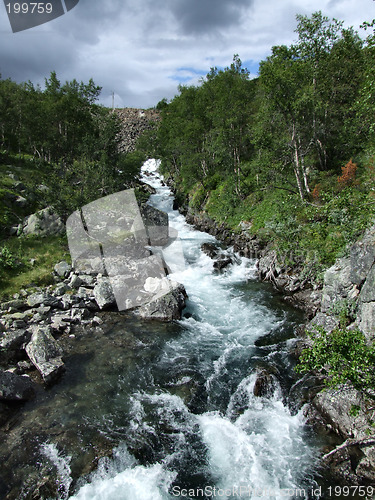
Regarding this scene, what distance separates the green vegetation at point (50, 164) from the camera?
2164 centimetres

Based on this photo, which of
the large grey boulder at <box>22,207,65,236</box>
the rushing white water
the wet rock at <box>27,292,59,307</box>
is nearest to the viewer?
the rushing white water

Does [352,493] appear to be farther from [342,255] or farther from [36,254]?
[36,254]

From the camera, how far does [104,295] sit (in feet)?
59.2

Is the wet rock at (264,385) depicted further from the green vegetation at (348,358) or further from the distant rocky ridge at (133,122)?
the distant rocky ridge at (133,122)

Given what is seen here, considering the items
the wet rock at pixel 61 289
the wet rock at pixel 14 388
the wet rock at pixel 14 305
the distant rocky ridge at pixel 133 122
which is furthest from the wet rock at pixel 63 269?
the distant rocky ridge at pixel 133 122

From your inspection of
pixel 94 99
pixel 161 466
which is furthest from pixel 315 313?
pixel 94 99

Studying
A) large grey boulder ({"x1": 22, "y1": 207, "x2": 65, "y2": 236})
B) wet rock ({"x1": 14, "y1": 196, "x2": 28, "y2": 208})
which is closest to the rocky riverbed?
large grey boulder ({"x1": 22, "y1": 207, "x2": 65, "y2": 236})

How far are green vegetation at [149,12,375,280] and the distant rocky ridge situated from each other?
57.7 metres

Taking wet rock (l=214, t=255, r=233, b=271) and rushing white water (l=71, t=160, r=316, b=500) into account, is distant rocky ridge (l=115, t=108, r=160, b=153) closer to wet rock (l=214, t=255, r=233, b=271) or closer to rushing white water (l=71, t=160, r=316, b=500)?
wet rock (l=214, t=255, r=233, b=271)

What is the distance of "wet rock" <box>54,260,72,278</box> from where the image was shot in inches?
809

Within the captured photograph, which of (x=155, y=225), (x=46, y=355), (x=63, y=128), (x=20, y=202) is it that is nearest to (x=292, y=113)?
(x=155, y=225)

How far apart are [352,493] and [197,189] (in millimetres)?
39022

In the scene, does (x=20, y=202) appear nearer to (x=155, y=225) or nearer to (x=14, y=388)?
(x=155, y=225)

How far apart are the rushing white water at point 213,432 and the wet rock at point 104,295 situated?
17.4 ft
